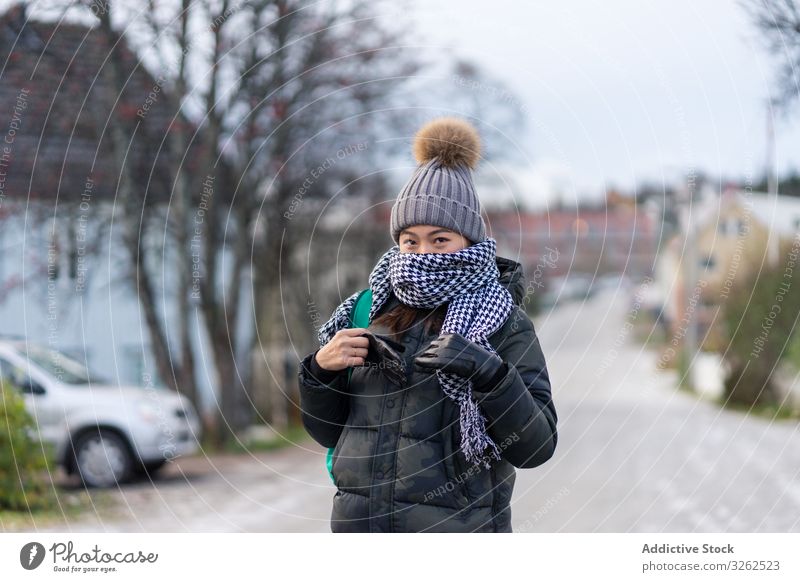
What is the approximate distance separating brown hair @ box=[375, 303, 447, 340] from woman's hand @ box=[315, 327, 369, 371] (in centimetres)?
13

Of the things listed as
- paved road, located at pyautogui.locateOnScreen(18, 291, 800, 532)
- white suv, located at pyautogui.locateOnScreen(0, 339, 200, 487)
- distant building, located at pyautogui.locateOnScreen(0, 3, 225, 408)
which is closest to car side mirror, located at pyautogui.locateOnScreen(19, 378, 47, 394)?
white suv, located at pyautogui.locateOnScreen(0, 339, 200, 487)

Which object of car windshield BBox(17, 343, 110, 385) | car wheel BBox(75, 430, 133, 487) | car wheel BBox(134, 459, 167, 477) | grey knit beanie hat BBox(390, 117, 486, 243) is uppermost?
grey knit beanie hat BBox(390, 117, 486, 243)

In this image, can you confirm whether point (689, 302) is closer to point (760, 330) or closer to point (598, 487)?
point (760, 330)

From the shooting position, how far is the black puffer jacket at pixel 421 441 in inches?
105

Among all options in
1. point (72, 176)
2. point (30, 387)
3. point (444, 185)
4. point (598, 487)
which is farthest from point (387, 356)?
point (72, 176)

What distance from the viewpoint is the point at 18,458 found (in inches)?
295

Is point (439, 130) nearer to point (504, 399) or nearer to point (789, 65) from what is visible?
point (504, 399)

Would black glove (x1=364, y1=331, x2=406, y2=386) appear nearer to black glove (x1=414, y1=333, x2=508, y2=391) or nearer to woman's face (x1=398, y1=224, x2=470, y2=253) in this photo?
black glove (x1=414, y1=333, x2=508, y2=391)

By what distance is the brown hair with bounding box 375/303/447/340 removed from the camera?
2.82 meters

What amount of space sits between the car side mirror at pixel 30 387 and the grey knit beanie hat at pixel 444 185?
19.9ft

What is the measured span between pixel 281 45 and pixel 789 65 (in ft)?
21.7

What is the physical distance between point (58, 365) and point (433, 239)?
25.4ft

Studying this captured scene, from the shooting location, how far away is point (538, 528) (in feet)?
24.4
